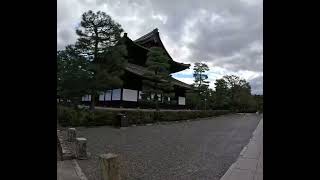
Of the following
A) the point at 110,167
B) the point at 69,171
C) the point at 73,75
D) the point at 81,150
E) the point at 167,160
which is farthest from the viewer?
the point at 73,75

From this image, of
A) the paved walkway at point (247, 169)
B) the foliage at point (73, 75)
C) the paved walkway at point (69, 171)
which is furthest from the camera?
the foliage at point (73, 75)

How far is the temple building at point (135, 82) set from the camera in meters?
22.8

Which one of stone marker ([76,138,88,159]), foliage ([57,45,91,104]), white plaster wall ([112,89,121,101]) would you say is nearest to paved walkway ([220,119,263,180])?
stone marker ([76,138,88,159])

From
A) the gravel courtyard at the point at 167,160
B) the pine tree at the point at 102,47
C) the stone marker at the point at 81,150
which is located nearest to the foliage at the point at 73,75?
the pine tree at the point at 102,47

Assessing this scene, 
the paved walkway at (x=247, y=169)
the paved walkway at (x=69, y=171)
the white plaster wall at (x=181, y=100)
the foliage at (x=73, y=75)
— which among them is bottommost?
the paved walkway at (x=247, y=169)

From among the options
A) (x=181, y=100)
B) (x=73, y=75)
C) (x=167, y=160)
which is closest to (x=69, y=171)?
(x=167, y=160)

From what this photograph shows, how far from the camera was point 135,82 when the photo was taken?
2422 cm

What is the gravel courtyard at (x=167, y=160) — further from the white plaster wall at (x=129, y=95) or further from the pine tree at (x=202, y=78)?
the pine tree at (x=202, y=78)

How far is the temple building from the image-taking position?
74.6ft

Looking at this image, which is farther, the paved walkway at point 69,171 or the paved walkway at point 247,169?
the paved walkway at point 247,169

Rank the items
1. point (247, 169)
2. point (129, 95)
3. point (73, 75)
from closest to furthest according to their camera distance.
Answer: point (247, 169) < point (73, 75) < point (129, 95)

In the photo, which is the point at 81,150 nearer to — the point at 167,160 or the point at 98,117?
the point at 167,160
